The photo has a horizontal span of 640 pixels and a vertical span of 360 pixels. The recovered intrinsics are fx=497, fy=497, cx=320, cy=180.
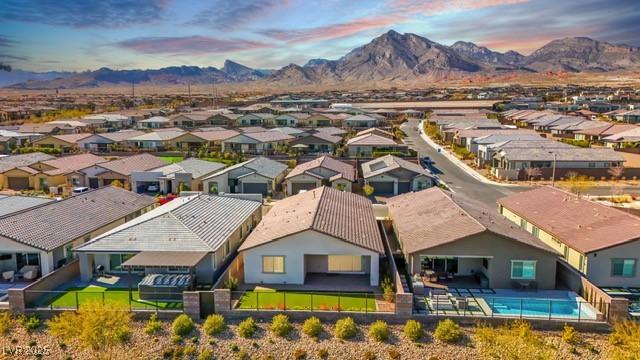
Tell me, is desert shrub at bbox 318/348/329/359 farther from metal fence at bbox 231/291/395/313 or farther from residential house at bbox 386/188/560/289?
residential house at bbox 386/188/560/289

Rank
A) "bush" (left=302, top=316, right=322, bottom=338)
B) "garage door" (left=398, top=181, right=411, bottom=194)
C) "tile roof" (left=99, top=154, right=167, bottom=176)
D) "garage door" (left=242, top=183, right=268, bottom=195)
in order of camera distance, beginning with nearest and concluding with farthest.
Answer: "bush" (left=302, top=316, right=322, bottom=338)
"garage door" (left=242, top=183, right=268, bottom=195)
"garage door" (left=398, top=181, right=411, bottom=194)
"tile roof" (left=99, top=154, right=167, bottom=176)

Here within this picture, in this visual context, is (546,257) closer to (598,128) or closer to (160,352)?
(160,352)

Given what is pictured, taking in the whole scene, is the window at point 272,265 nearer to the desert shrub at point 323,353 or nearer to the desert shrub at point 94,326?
the desert shrub at point 323,353

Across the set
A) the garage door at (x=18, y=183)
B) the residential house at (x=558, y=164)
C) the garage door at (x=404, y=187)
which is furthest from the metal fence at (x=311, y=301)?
the garage door at (x=18, y=183)

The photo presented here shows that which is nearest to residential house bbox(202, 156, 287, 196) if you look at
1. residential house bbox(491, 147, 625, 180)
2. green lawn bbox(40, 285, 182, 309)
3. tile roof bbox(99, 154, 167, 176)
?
tile roof bbox(99, 154, 167, 176)

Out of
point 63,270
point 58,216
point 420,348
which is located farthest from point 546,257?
point 58,216
